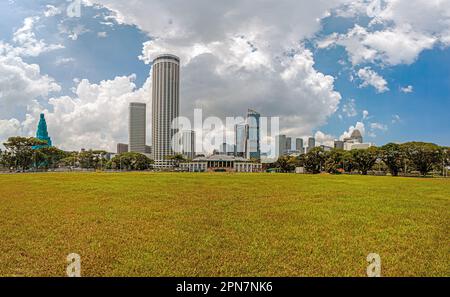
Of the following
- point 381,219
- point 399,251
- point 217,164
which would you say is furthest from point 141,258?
point 217,164

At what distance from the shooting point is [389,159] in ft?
210

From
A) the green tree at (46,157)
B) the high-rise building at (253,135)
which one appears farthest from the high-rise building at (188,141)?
the green tree at (46,157)

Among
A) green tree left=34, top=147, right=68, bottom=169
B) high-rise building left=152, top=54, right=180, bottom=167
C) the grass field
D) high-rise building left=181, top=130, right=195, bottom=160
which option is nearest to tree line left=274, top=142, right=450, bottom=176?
the grass field

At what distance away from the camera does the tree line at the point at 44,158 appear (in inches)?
2489

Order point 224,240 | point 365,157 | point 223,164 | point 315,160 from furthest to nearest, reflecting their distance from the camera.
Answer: point 223,164, point 315,160, point 365,157, point 224,240

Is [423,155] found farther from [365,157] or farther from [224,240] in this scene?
[224,240]

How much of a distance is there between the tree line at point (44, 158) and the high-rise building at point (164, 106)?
38.1 meters

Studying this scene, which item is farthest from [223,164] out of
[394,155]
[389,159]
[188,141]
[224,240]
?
[224,240]

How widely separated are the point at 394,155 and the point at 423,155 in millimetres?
5306

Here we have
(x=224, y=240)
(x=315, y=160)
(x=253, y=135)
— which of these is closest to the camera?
(x=224, y=240)

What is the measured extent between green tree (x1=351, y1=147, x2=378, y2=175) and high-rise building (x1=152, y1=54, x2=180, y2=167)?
288ft

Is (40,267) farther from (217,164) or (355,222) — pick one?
(217,164)

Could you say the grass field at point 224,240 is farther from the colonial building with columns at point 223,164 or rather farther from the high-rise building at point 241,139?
the high-rise building at point 241,139

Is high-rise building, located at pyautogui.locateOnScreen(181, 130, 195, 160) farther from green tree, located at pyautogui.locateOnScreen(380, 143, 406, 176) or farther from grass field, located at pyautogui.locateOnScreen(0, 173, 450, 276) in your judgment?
grass field, located at pyautogui.locateOnScreen(0, 173, 450, 276)
